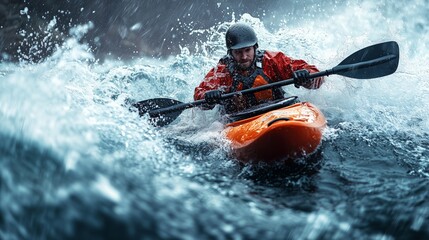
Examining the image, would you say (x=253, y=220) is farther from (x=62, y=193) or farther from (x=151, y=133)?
(x=151, y=133)

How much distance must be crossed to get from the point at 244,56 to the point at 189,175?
191 centimetres

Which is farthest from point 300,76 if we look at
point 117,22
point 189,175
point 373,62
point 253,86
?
point 117,22

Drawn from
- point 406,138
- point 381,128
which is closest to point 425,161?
point 406,138

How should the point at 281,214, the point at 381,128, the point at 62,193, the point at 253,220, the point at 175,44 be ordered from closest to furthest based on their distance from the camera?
the point at 62,193 → the point at 253,220 → the point at 281,214 → the point at 381,128 → the point at 175,44

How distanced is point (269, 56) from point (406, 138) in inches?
68.5

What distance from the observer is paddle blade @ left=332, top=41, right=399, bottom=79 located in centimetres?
435

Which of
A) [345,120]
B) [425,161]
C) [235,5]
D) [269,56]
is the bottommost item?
[425,161]

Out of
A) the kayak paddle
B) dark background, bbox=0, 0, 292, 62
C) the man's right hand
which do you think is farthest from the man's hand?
dark background, bbox=0, 0, 292, 62

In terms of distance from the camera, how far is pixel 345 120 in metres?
5.02

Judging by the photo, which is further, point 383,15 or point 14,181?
point 383,15

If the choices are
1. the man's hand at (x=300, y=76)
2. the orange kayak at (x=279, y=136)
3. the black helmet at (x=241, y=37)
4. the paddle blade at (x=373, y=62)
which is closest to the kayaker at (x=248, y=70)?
the black helmet at (x=241, y=37)

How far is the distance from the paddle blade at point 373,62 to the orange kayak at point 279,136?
1.11 m

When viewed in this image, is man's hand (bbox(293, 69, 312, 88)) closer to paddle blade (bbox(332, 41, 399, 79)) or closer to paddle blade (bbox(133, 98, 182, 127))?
paddle blade (bbox(332, 41, 399, 79))

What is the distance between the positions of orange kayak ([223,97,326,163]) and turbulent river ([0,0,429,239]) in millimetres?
135
